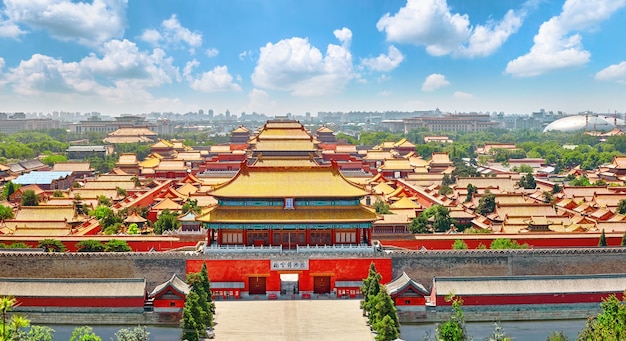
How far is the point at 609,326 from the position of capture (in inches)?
875

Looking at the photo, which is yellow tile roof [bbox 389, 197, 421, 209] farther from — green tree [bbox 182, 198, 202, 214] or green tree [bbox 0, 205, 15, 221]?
green tree [bbox 0, 205, 15, 221]

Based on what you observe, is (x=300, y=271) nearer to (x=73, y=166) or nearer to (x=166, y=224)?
(x=166, y=224)

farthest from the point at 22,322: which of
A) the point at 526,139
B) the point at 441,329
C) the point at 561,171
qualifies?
the point at 526,139

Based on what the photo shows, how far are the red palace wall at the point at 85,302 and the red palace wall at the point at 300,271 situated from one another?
11.1 ft

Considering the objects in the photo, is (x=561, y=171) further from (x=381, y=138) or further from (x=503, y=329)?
(x=503, y=329)

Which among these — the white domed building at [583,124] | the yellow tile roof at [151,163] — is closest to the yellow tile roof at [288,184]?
the yellow tile roof at [151,163]

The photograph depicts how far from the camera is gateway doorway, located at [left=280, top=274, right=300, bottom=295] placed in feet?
101

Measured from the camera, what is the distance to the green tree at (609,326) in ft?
69.2

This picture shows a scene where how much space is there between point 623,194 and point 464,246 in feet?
76.8

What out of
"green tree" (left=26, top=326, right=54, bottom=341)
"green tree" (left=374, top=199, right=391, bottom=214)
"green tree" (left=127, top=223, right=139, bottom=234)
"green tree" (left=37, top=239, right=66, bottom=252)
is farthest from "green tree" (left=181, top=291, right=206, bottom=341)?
"green tree" (left=374, top=199, right=391, bottom=214)

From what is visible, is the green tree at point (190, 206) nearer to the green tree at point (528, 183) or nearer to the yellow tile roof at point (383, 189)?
the yellow tile roof at point (383, 189)

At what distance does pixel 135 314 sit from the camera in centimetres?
2731

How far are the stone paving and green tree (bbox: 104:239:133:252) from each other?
6783 mm

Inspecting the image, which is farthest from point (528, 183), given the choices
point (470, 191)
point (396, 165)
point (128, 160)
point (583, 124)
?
point (583, 124)
